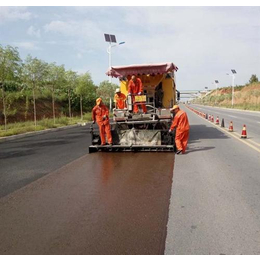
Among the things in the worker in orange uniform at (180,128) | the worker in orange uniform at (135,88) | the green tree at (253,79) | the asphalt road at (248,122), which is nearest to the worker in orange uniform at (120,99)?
the worker in orange uniform at (135,88)

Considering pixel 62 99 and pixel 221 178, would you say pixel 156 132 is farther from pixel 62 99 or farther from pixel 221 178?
pixel 62 99

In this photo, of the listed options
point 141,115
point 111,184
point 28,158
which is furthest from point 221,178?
point 28,158

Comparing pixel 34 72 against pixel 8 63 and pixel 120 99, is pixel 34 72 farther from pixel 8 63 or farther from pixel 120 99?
pixel 120 99

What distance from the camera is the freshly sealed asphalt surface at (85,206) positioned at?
3000 mm

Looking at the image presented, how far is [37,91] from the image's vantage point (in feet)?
74.5

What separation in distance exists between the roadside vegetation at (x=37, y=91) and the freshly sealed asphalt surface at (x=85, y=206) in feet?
28.0

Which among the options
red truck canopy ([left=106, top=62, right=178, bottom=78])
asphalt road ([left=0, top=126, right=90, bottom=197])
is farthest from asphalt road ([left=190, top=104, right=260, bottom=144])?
asphalt road ([left=0, top=126, right=90, bottom=197])

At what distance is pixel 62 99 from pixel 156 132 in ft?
99.0

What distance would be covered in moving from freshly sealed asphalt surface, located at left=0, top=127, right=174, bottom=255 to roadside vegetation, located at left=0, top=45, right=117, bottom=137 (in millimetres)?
8547

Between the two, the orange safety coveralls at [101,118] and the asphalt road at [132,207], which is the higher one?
the orange safety coveralls at [101,118]

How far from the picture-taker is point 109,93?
3556 centimetres

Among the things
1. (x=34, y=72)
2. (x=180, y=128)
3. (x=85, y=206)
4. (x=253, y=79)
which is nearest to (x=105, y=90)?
(x=34, y=72)

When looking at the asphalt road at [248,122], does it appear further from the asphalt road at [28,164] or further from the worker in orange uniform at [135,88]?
the asphalt road at [28,164]

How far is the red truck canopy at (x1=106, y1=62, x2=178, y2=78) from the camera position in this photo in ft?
31.8
